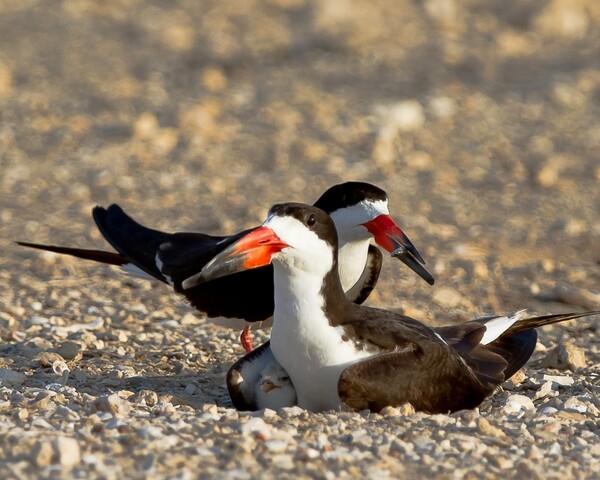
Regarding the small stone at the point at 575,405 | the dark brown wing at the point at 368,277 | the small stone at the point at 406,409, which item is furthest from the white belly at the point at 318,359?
the dark brown wing at the point at 368,277

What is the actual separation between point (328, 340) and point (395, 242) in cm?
97

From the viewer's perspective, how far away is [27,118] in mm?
10648

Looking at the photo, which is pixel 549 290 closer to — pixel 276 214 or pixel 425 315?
pixel 425 315

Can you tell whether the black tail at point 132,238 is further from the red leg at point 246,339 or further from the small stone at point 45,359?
the small stone at point 45,359

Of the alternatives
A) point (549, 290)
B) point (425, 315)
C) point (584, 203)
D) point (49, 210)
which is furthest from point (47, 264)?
point (584, 203)

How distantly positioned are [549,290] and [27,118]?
4945 mm

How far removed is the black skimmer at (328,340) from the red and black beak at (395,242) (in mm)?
588

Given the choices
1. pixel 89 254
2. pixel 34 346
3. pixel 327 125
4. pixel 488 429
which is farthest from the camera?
pixel 327 125

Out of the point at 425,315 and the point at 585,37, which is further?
the point at 585,37

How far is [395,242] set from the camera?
19.0 feet

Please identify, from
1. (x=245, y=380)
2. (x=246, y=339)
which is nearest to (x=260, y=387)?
(x=245, y=380)

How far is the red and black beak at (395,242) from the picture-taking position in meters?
5.74

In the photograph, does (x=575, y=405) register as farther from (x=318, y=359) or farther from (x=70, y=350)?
(x=70, y=350)

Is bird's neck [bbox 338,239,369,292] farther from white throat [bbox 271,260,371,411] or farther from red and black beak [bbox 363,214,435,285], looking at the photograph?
white throat [bbox 271,260,371,411]
